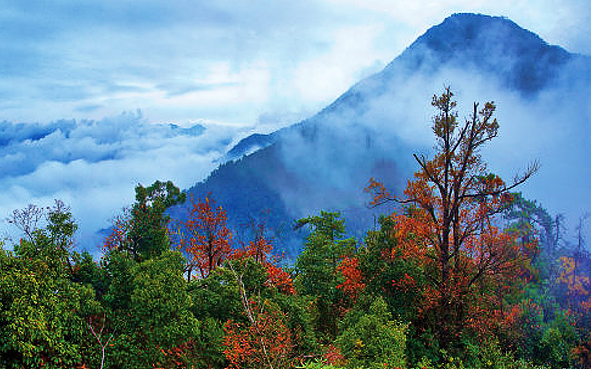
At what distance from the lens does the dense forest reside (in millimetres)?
11742

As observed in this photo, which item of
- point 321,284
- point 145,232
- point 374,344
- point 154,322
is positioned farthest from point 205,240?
point 374,344

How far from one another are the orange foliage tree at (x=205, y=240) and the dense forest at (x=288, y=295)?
5.38 metres

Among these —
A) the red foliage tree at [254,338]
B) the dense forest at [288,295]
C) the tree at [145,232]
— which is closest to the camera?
the dense forest at [288,295]

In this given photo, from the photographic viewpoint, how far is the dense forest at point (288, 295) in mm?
11742

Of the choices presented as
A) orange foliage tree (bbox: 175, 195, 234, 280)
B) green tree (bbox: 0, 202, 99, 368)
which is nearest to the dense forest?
green tree (bbox: 0, 202, 99, 368)

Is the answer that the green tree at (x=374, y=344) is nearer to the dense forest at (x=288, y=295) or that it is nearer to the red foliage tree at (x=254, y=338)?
the dense forest at (x=288, y=295)

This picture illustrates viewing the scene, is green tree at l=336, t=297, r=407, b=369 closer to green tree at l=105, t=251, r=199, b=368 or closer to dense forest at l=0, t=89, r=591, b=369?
dense forest at l=0, t=89, r=591, b=369

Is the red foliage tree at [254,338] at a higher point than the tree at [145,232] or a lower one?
lower

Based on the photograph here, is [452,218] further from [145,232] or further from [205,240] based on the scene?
[205,240]

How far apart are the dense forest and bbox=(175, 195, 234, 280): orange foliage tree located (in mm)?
5383

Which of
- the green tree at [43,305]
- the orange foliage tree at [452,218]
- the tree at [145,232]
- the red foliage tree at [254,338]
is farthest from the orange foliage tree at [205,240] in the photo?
the orange foliage tree at [452,218]

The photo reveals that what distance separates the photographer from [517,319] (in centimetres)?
2530

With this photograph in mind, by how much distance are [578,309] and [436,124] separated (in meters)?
30.4

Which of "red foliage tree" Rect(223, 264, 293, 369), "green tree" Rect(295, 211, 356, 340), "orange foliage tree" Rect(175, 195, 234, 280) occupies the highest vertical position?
"orange foliage tree" Rect(175, 195, 234, 280)
